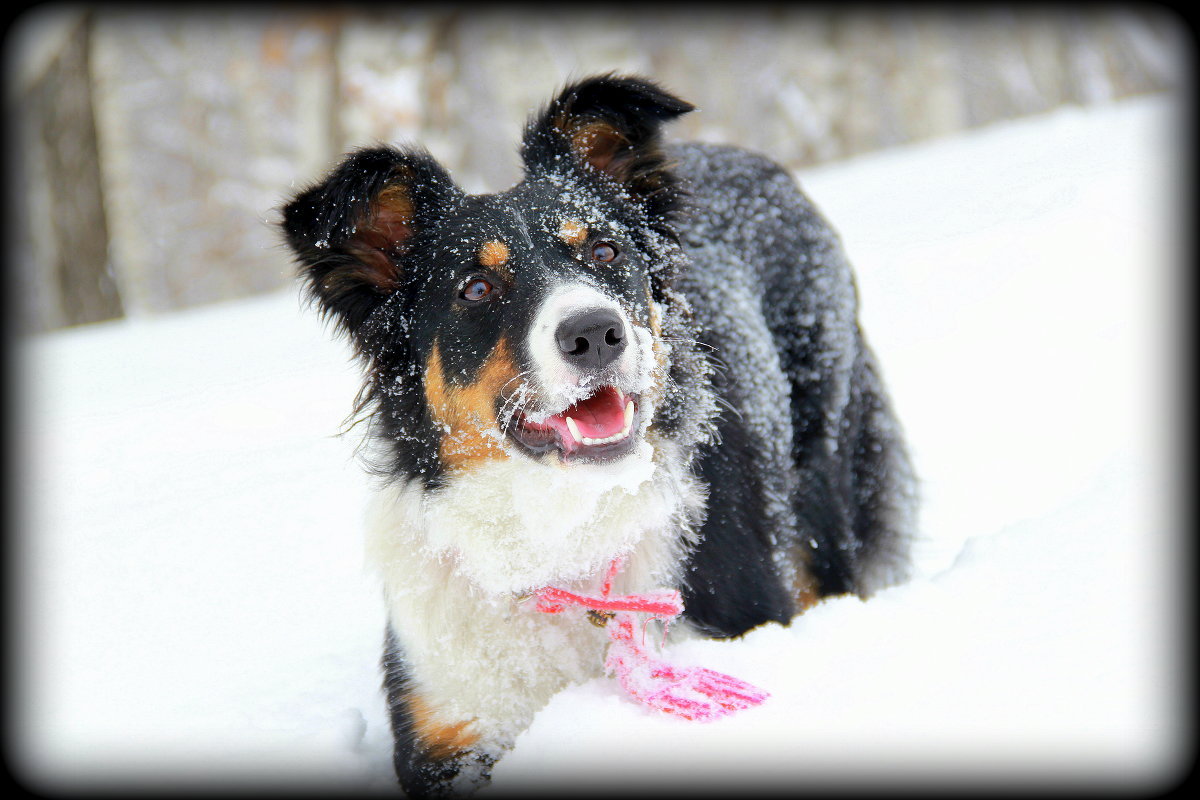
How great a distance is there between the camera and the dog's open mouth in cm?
268

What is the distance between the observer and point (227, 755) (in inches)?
112

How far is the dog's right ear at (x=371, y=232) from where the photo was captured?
2873 mm

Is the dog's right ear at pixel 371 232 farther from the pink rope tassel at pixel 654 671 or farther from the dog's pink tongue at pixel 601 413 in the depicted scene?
the pink rope tassel at pixel 654 671

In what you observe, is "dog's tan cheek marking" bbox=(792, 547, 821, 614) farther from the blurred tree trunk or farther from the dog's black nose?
the blurred tree trunk

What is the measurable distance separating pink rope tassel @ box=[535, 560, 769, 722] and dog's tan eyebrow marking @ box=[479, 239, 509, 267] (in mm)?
1036

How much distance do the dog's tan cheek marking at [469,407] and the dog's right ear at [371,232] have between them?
1.20 feet

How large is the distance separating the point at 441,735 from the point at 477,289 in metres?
1.39

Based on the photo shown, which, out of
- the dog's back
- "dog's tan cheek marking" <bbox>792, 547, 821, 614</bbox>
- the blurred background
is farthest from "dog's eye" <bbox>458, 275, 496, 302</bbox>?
the blurred background

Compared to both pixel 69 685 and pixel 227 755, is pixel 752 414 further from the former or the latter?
pixel 69 685

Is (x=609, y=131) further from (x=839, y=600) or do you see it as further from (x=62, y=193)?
(x=62, y=193)

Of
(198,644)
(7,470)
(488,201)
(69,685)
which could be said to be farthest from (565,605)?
(7,470)

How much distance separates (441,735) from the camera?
2.76 m

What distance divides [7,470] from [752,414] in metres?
4.16

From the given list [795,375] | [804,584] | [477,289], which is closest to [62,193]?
[477,289]
